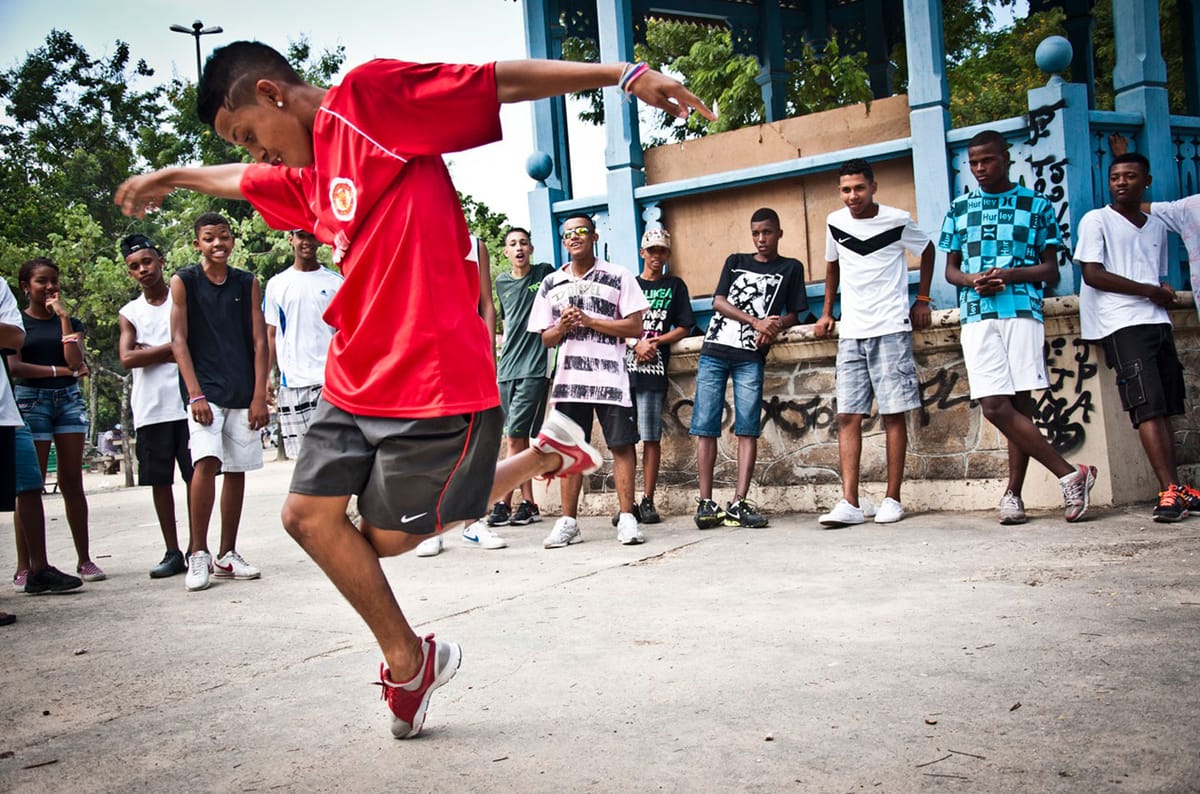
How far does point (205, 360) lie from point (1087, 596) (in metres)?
4.62

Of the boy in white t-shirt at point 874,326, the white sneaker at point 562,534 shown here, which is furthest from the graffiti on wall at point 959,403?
the white sneaker at point 562,534

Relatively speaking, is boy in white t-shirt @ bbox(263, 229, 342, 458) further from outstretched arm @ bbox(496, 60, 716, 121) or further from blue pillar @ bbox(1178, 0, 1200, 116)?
blue pillar @ bbox(1178, 0, 1200, 116)

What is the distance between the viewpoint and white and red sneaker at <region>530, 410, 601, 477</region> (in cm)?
351

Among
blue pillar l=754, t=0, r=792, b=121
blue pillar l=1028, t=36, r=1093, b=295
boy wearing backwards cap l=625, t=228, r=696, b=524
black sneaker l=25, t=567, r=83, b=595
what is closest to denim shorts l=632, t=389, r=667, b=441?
boy wearing backwards cap l=625, t=228, r=696, b=524

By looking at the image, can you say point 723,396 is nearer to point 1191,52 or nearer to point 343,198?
point 343,198

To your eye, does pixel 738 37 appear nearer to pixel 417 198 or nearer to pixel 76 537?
pixel 76 537

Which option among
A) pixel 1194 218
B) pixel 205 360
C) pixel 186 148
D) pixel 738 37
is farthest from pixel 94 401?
pixel 1194 218

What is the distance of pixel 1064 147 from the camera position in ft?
21.6

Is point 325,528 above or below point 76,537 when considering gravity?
above

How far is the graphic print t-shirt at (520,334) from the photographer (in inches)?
298

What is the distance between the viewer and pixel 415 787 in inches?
99.2

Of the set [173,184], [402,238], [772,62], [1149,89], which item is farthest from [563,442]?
[772,62]

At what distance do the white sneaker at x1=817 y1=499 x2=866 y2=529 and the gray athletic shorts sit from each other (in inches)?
151

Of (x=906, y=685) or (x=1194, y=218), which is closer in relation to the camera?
(x=906, y=685)
